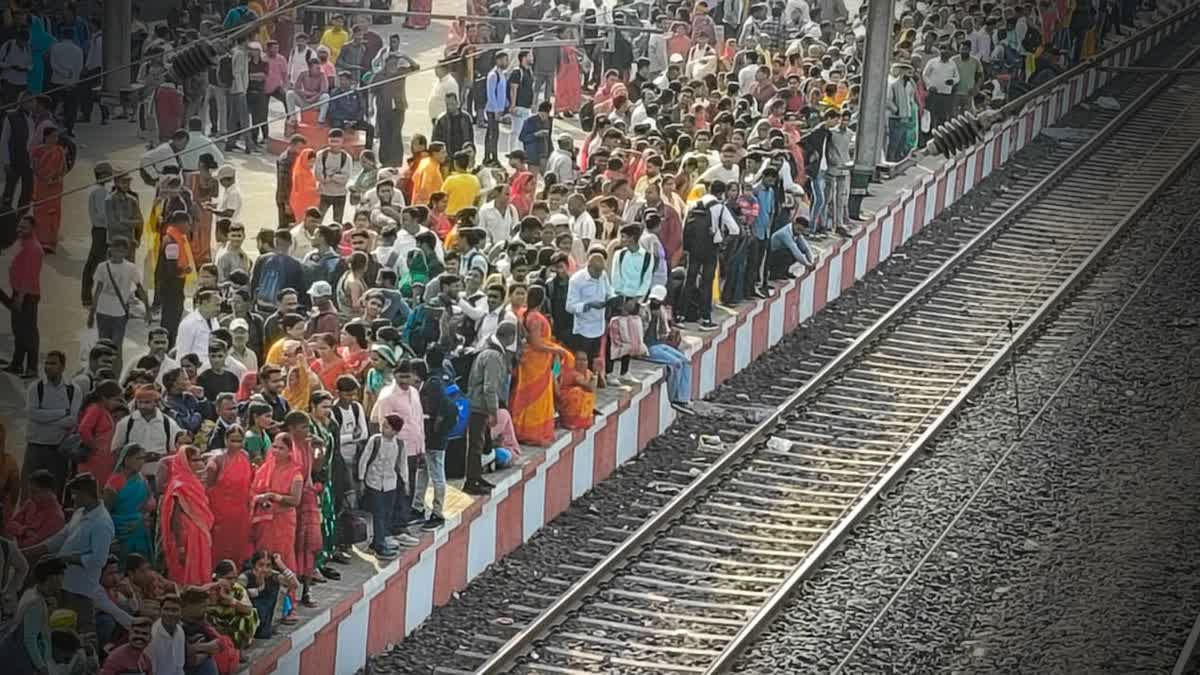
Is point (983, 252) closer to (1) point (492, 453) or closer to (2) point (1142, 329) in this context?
(2) point (1142, 329)

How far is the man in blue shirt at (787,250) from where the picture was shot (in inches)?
973

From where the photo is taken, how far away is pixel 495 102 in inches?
1126

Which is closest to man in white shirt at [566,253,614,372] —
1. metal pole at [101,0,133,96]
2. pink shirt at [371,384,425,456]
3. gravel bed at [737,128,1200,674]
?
gravel bed at [737,128,1200,674]

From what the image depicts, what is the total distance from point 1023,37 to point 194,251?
15.6 m

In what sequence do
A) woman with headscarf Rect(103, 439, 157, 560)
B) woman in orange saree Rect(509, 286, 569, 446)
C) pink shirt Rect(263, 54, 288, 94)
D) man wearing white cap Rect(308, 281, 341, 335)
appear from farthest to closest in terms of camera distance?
pink shirt Rect(263, 54, 288, 94) < woman in orange saree Rect(509, 286, 569, 446) < man wearing white cap Rect(308, 281, 341, 335) < woman with headscarf Rect(103, 439, 157, 560)

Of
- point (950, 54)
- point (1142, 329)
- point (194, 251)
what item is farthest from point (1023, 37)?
point (194, 251)

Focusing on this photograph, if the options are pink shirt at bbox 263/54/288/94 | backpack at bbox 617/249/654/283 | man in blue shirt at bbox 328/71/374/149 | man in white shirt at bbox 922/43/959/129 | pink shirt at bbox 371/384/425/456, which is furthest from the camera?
man in white shirt at bbox 922/43/959/129

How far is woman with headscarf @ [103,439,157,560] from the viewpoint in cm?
1494

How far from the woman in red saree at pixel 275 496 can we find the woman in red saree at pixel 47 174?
26.5 ft

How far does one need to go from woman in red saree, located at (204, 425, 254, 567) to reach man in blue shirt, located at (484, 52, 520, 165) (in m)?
13.3

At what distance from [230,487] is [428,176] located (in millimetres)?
8383

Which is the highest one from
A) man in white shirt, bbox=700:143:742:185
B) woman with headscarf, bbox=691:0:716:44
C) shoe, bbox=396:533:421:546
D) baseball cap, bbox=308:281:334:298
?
woman with headscarf, bbox=691:0:716:44

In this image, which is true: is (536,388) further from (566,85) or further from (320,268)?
(566,85)

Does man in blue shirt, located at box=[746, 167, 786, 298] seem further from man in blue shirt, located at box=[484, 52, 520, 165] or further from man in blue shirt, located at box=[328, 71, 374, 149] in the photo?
man in blue shirt, located at box=[328, 71, 374, 149]
